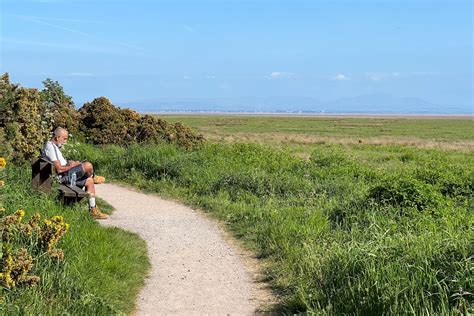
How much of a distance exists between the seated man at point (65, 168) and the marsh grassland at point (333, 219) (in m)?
2.36

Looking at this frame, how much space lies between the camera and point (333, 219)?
898 cm

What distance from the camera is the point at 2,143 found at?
9.46m

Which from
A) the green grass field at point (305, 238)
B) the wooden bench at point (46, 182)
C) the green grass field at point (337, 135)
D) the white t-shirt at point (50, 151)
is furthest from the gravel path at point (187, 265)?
the green grass field at point (337, 135)

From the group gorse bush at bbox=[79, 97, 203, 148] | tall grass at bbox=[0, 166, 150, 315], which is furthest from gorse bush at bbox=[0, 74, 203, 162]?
tall grass at bbox=[0, 166, 150, 315]

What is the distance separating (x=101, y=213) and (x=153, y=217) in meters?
0.96

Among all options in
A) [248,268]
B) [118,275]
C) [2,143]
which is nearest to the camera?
[118,275]

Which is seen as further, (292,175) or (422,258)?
(292,175)

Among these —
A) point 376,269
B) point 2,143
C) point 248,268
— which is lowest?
point 248,268

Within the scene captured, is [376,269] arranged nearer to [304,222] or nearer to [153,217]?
[304,222]

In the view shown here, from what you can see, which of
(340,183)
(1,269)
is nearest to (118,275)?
(1,269)

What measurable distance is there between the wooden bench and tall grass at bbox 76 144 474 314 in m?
2.71

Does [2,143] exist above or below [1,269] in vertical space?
above

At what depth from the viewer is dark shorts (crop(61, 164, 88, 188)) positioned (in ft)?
30.9

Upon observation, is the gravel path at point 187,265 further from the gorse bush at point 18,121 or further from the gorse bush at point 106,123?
the gorse bush at point 106,123
